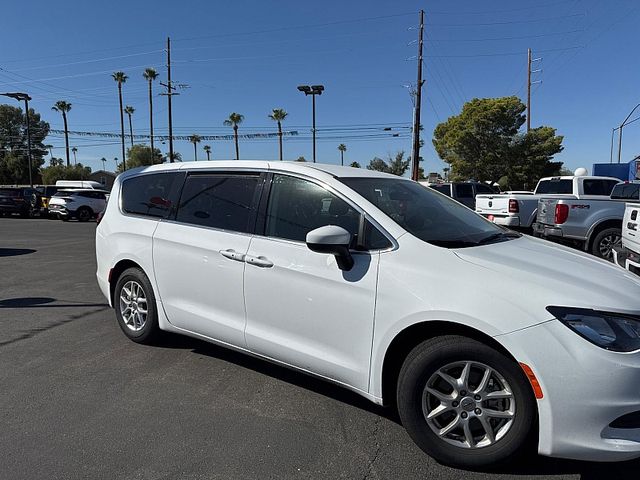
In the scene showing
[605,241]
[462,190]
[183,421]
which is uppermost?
[462,190]

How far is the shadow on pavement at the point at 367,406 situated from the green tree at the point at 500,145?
35074mm

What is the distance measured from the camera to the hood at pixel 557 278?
7.84 ft

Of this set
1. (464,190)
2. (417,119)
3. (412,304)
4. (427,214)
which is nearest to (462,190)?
(464,190)

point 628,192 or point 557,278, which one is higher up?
point 628,192

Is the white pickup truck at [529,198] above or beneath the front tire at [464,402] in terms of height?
above

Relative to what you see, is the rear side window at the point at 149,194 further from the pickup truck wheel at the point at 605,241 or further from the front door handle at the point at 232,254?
the pickup truck wheel at the point at 605,241

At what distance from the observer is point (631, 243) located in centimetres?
560

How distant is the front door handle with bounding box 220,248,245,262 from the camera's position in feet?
11.5

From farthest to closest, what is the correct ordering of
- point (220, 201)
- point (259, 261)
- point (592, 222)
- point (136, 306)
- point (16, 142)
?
point (16, 142) → point (592, 222) → point (136, 306) → point (220, 201) → point (259, 261)

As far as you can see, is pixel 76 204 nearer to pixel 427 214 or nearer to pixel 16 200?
pixel 16 200

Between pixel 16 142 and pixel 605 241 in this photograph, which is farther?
pixel 16 142

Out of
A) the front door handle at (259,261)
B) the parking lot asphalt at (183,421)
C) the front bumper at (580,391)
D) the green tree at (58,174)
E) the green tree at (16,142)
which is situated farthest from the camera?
the green tree at (16,142)

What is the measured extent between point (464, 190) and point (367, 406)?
57.6 ft

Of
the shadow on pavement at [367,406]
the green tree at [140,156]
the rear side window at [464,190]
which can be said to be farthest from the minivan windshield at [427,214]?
the green tree at [140,156]
